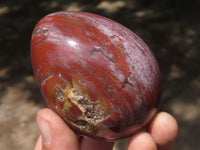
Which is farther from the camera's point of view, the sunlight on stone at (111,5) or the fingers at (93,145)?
the sunlight on stone at (111,5)

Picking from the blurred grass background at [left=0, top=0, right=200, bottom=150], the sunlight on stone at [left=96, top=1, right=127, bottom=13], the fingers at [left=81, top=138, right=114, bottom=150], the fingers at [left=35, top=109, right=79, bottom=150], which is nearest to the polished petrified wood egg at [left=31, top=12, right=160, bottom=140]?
the fingers at [left=35, top=109, right=79, bottom=150]

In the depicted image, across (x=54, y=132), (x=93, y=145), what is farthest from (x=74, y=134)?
(x=93, y=145)

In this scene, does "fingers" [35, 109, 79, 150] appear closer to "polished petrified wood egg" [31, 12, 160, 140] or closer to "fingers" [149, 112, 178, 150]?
"polished petrified wood egg" [31, 12, 160, 140]

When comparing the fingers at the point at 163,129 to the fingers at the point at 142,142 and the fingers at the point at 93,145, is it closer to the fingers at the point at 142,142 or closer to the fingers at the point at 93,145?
the fingers at the point at 142,142

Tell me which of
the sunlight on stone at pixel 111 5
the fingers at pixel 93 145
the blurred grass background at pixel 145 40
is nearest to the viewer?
the fingers at pixel 93 145

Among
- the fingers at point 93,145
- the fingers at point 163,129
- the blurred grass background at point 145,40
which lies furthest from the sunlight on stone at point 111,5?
the fingers at point 163,129

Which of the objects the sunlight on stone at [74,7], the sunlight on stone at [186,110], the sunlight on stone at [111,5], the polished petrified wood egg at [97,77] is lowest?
the sunlight on stone at [186,110]

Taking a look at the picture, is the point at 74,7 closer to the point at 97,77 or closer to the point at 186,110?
the point at 186,110
